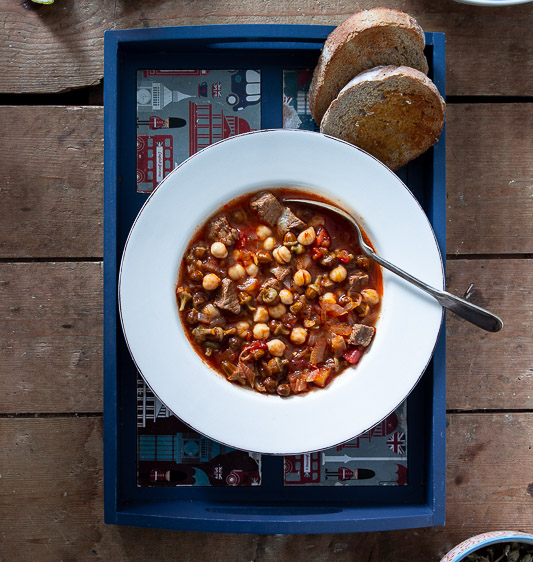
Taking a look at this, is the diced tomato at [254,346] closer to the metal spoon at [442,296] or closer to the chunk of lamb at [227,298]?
the chunk of lamb at [227,298]

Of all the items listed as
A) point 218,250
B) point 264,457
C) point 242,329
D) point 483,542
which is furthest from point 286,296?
point 483,542

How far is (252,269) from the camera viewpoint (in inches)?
97.0

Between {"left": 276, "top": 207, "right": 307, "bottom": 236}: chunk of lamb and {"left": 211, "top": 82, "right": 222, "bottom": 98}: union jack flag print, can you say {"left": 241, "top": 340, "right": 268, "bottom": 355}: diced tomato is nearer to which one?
{"left": 276, "top": 207, "right": 307, "bottom": 236}: chunk of lamb

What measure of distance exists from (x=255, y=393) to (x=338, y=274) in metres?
0.64

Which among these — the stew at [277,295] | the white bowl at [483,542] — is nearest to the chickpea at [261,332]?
the stew at [277,295]

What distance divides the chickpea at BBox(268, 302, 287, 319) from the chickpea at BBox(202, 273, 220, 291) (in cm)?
27

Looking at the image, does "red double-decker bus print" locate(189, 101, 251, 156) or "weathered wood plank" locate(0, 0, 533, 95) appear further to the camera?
"weathered wood plank" locate(0, 0, 533, 95)

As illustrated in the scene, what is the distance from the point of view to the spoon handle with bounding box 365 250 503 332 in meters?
2.34

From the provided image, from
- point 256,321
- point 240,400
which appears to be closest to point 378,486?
point 240,400

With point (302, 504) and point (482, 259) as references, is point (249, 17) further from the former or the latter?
point (302, 504)

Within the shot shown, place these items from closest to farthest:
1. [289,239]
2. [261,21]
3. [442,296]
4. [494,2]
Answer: [442,296]
[289,239]
[494,2]
[261,21]

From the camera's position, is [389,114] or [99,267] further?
[99,267]

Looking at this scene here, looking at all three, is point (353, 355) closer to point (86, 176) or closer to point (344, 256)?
point (344, 256)

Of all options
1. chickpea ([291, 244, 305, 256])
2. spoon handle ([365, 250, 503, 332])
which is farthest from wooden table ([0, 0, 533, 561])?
chickpea ([291, 244, 305, 256])
